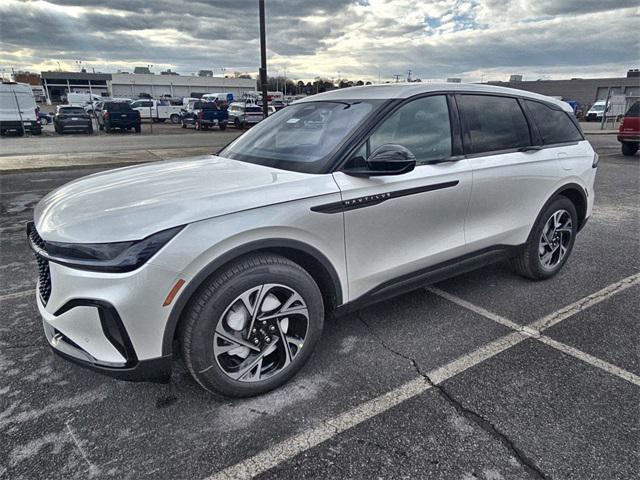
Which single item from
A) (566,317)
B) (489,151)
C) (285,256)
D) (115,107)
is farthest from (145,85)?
(566,317)

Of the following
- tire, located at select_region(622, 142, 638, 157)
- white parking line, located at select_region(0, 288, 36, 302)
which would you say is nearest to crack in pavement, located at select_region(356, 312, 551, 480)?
white parking line, located at select_region(0, 288, 36, 302)

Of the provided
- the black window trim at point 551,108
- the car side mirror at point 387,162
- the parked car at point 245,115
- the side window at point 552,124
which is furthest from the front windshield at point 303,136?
the parked car at point 245,115

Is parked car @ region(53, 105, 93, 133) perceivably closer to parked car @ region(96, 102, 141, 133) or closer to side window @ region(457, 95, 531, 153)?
parked car @ region(96, 102, 141, 133)

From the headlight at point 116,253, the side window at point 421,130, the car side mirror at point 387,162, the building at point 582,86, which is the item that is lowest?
the headlight at point 116,253

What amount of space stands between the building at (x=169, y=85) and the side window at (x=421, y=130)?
73.2 meters

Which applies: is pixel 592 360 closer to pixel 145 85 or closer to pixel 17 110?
pixel 17 110

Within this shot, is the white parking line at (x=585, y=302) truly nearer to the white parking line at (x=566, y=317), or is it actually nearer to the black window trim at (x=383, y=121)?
the white parking line at (x=566, y=317)

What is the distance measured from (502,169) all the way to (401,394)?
201 cm

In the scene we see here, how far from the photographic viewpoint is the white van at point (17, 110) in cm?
2097

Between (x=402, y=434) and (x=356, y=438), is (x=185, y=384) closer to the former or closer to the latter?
(x=356, y=438)

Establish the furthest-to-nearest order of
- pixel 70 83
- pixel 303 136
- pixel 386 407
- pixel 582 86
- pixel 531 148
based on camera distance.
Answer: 1. pixel 70 83
2. pixel 582 86
3. pixel 531 148
4. pixel 303 136
5. pixel 386 407

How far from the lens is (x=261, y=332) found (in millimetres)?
2484

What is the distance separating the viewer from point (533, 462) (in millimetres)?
2098

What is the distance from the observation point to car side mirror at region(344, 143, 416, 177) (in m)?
2.58
